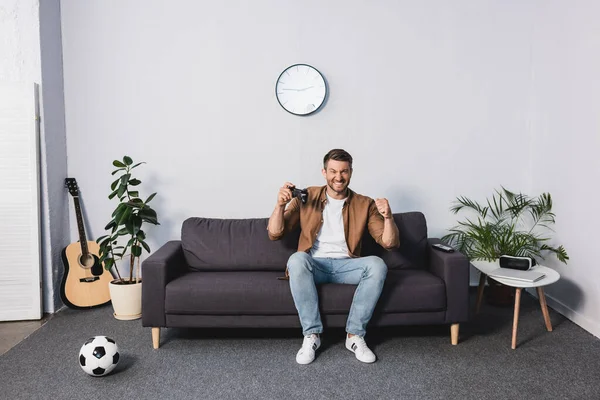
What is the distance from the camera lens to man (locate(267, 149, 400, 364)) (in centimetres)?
249

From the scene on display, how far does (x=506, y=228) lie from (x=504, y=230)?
6.4 inches

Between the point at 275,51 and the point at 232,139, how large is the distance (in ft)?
2.43

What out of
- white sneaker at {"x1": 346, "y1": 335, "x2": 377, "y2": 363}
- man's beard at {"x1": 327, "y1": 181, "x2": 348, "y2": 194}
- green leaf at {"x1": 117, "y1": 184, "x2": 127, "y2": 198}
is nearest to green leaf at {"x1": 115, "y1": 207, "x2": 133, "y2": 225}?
green leaf at {"x1": 117, "y1": 184, "x2": 127, "y2": 198}

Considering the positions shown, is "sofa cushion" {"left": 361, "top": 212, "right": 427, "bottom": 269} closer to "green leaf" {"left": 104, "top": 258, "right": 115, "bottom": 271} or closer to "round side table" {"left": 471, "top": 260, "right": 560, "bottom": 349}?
"round side table" {"left": 471, "top": 260, "right": 560, "bottom": 349}

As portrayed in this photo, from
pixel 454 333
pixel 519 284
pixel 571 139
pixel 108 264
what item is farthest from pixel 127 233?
pixel 571 139

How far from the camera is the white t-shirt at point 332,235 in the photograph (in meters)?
2.77

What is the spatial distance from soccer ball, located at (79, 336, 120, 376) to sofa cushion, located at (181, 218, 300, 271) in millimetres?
858

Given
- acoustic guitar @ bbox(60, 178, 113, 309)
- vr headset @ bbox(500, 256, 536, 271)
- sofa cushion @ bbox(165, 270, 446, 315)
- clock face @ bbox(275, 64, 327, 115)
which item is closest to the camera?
sofa cushion @ bbox(165, 270, 446, 315)

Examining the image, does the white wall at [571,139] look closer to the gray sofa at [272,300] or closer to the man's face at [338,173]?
the gray sofa at [272,300]

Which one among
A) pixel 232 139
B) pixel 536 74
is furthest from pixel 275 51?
pixel 536 74

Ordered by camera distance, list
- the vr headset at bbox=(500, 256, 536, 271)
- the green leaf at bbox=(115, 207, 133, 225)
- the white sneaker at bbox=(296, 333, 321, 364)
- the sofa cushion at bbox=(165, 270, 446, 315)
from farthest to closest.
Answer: the green leaf at bbox=(115, 207, 133, 225) → the vr headset at bbox=(500, 256, 536, 271) → the sofa cushion at bbox=(165, 270, 446, 315) → the white sneaker at bbox=(296, 333, 321, 364)

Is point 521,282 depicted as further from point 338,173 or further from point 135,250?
point 135,250

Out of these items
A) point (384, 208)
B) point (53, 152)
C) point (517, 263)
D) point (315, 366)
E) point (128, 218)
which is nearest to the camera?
point (315, 366)

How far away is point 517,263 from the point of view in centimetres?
286
